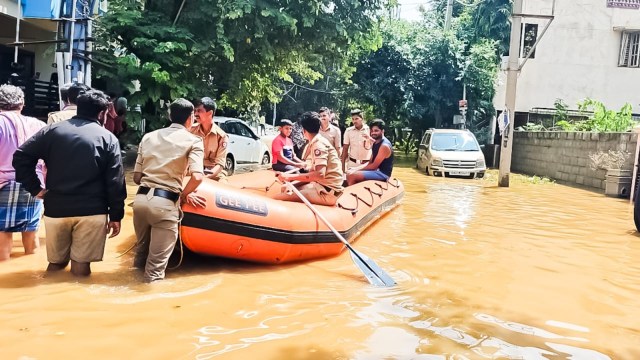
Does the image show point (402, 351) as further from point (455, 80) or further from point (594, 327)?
point (455, 80)

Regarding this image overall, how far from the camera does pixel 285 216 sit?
5344mm

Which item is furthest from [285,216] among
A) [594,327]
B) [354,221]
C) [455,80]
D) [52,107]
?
[455,80]

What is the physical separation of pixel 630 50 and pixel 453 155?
10.9 m

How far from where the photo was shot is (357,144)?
31.2 ft

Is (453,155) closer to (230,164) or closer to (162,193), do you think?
(230,164)

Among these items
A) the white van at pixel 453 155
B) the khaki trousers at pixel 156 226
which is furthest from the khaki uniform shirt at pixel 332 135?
the white van at pixel 453 155

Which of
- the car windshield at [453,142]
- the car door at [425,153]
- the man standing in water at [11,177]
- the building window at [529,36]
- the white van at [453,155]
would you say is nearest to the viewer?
the man standing in water at [11,177]

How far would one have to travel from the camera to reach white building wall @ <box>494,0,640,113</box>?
72.0 feet

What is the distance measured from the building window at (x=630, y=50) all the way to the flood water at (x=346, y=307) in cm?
1790

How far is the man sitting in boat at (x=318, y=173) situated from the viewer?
19.3 ft

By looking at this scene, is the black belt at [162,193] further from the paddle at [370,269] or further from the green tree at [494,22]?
the green tree at [494,22]

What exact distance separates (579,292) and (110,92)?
34.4 ft

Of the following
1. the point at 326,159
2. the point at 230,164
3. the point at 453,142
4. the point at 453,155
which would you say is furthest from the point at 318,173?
the point at 453,142

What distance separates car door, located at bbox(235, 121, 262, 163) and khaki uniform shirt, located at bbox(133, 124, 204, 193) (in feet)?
33.2
